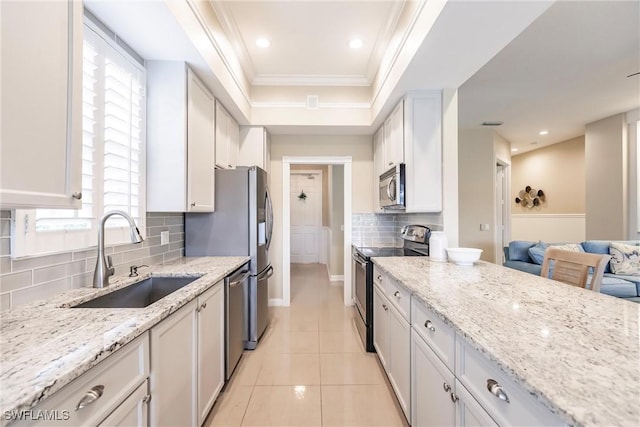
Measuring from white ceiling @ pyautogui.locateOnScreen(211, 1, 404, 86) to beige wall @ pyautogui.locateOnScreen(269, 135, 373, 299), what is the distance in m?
0.74

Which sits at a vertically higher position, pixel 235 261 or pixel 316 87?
pixel 316 87

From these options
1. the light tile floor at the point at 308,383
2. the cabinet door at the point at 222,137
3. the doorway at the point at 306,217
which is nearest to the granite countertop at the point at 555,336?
the light tile floor at the point at 308,383

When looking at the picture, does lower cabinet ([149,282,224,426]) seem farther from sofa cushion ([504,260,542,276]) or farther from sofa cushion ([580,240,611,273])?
sofa cushion ([580,240,611,273])

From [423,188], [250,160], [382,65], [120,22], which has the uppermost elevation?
[382,65]

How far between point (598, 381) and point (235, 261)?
7.14ft

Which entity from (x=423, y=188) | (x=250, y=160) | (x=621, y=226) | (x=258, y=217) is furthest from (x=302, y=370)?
(x=621, y=226)

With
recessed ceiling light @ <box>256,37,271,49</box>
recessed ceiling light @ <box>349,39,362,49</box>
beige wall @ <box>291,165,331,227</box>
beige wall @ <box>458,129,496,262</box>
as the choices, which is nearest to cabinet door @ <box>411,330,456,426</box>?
recessed ceiling light @ <box>349,39,362,49</box>

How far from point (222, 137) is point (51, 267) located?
1816 millimetres

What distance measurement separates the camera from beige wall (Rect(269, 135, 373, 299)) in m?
3.78

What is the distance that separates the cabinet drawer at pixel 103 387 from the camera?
0.68 metres

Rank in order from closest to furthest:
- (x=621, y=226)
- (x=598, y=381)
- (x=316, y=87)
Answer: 1. (x=598, y=381)
2. (x=316, y=87)
3. (x=621, y=226)

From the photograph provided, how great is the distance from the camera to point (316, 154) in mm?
3781

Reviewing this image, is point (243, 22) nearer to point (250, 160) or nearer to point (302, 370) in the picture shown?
point (250, 160)

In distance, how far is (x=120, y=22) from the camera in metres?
1.56
